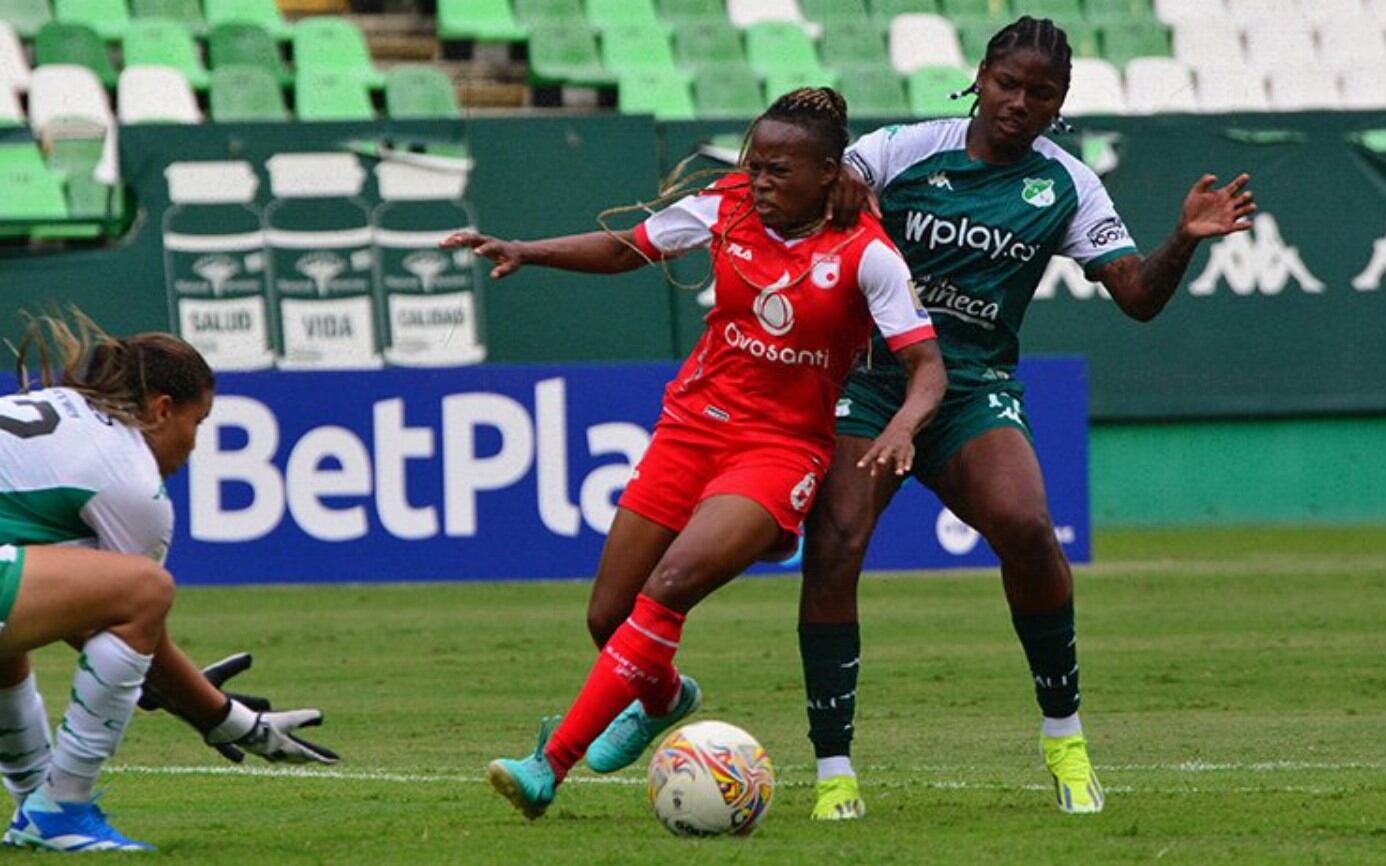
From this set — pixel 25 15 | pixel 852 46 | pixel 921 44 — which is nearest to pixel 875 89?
pixel 852 46

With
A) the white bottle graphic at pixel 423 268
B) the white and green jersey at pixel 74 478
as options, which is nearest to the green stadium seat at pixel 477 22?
the white bottle graphic at pixel 423 268

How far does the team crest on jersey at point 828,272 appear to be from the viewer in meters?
7.18

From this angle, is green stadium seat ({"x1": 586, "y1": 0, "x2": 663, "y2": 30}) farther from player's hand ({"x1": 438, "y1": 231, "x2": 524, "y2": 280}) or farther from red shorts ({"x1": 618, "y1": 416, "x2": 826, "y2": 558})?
red shorts ({"x1": 618, "y1": 416, "x2": 826, "y2": 558})

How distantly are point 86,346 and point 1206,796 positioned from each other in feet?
11.8

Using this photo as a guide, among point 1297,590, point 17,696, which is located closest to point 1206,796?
point 17,696

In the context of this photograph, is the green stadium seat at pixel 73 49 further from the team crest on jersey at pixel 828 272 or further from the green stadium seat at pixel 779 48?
the team crest on jersey at pixel 828 272

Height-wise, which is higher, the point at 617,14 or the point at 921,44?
the point at 617,14

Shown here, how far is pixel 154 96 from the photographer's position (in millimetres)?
19734

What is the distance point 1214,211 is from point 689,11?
1593 centimetres

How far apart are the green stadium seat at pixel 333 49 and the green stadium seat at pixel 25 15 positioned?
80.2 inches

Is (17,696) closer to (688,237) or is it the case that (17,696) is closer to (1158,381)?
(688,237)

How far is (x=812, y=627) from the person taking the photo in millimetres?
7277

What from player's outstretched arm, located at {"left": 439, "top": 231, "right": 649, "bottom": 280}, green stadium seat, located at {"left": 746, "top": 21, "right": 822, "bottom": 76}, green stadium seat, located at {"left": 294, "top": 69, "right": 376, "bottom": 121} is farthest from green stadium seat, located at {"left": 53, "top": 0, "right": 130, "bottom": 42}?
player's outstretched arm, located at {"left": 439, "top": 231, "right": 649, "bottom": 280}

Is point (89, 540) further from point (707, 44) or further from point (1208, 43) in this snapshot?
point (1208, 43)
